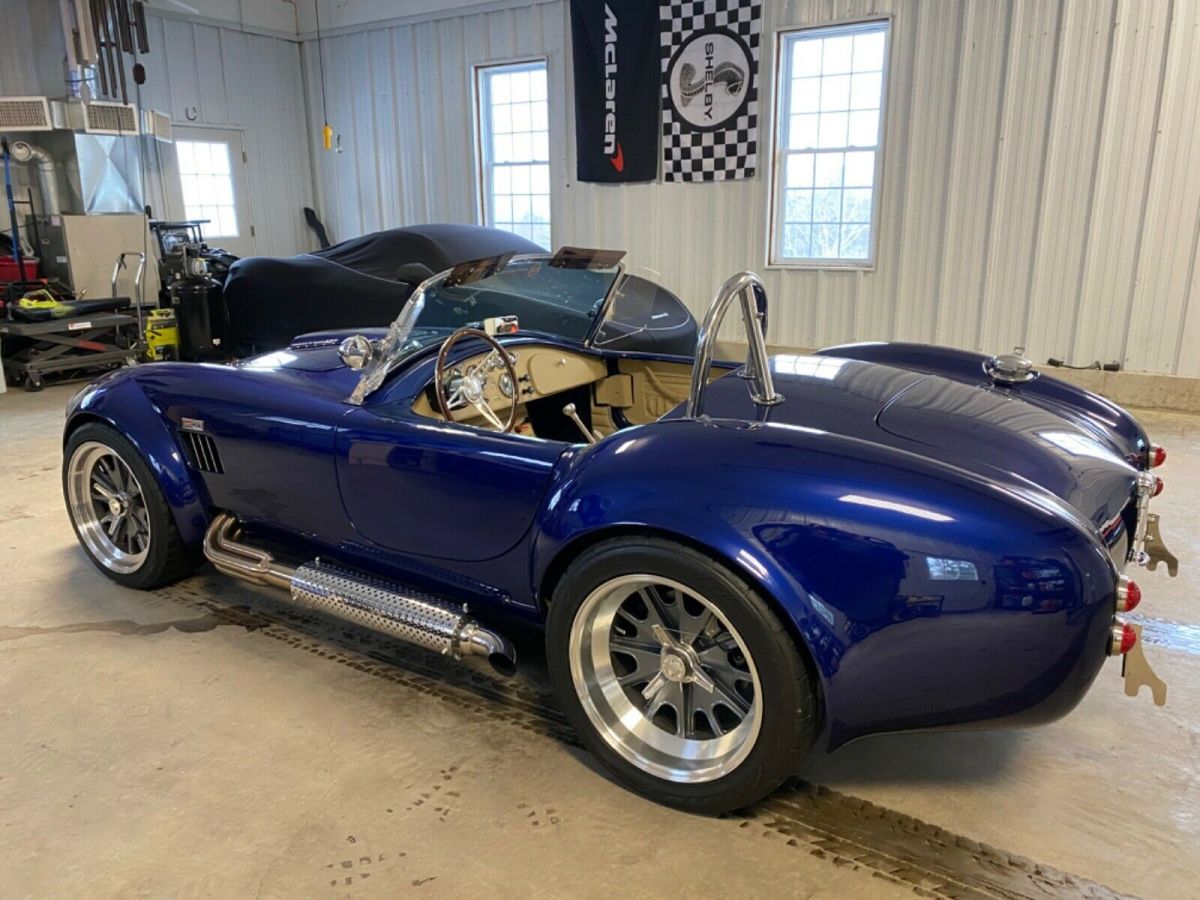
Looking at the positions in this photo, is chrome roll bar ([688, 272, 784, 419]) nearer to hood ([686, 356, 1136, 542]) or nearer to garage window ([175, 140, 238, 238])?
hood ([686, 356, 1136, 542])

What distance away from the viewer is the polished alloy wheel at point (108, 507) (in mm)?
3152

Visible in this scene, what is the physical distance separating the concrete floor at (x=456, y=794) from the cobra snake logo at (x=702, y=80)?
6034mm

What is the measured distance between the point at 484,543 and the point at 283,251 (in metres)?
10.1

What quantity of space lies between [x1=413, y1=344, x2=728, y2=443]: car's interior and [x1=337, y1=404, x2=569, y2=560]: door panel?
31 cm

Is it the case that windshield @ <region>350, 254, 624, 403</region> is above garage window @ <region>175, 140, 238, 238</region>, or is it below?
below

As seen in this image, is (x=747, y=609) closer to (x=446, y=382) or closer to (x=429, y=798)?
(x=429, y=798)

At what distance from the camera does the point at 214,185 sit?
34.5ft

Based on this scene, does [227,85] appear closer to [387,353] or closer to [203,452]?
[203,452]

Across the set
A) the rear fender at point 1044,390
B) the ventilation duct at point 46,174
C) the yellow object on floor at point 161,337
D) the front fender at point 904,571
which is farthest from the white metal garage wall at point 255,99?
the front fender at point 904,571

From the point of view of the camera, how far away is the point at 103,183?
28.7 ft

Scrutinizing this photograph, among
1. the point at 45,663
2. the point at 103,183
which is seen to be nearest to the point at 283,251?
the point at 103,183

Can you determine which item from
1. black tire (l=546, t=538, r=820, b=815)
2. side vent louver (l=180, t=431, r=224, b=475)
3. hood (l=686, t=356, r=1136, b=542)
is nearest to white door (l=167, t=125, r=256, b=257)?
side vent louver (l=180, t=431, r=224, b=475)

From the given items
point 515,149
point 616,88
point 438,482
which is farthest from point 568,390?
point 515,149

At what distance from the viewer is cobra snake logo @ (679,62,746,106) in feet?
24.5
